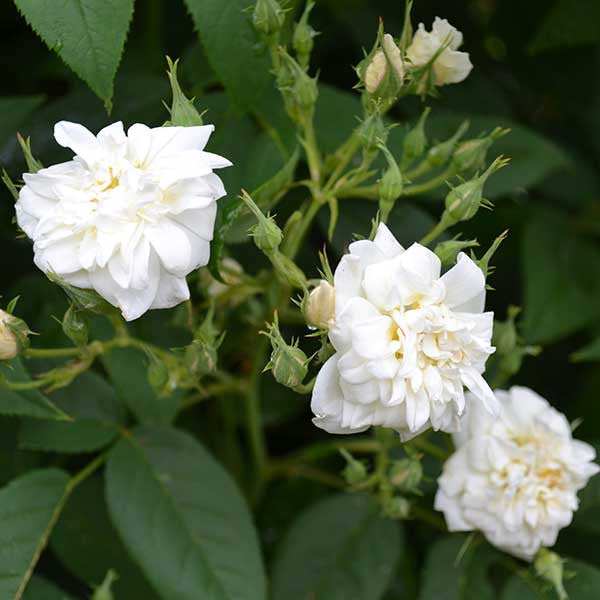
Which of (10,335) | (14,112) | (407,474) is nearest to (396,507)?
(407,474)

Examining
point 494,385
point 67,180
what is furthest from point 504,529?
point 67,180

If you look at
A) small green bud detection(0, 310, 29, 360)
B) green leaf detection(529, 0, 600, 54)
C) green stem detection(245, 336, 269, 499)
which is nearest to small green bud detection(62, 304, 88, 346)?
small green bud detection(0, 310, 29, 360)

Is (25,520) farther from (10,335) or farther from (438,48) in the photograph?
(438,48)

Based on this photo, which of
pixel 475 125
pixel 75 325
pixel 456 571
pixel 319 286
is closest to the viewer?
pixel 319 286

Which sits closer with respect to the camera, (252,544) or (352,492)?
(252,544)

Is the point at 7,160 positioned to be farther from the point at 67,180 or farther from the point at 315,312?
the point at 315,312

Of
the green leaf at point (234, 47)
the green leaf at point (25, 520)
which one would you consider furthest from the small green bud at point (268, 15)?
the green leaf at point (25, 520)

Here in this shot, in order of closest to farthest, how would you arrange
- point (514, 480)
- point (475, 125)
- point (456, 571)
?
point (514, 480), point (456, 571), point (475, 125)
